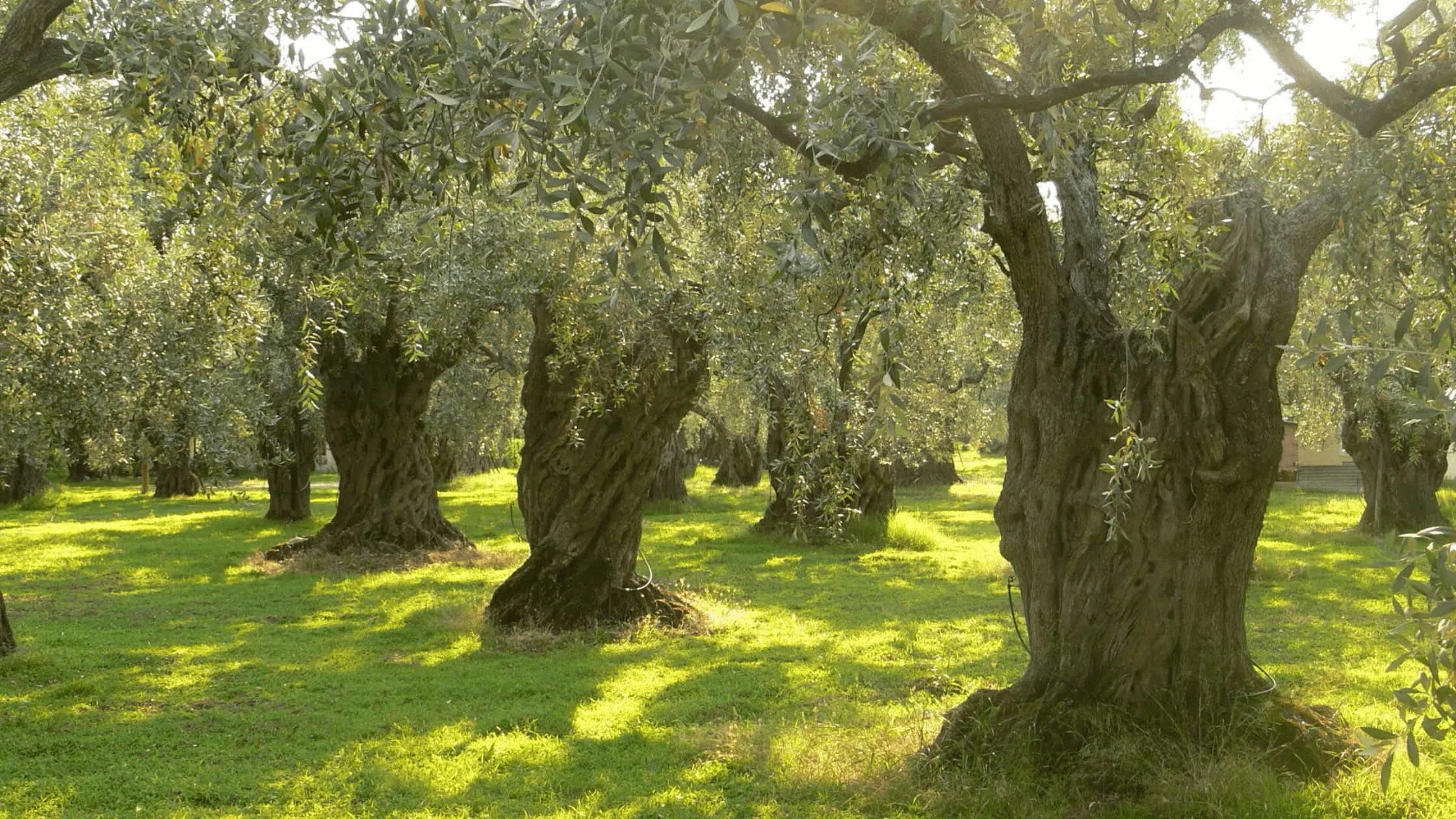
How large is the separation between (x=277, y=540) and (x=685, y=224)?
19204 mm

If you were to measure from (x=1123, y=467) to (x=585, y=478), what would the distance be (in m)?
8.40

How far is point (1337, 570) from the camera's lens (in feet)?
67.9

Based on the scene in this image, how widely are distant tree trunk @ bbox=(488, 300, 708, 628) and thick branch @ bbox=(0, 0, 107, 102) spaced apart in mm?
6582

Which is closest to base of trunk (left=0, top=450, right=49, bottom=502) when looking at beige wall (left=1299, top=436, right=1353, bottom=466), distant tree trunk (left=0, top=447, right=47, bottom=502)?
distant tree trunk (left=0, top=447, right=47, bottom=502)

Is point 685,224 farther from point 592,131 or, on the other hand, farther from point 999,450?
point 999,450

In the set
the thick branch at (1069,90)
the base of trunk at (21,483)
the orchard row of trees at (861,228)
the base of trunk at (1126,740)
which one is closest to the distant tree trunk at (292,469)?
the base of trunk at (21,483)

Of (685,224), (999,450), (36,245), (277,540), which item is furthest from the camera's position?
(999,450)

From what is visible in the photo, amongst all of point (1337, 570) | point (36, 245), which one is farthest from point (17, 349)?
point (1337, 570)

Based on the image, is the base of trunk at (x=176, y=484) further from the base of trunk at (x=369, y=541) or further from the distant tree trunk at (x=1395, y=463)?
the distant tree trunk at (x=1395, y=463)

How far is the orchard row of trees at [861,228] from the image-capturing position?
14.8 ft

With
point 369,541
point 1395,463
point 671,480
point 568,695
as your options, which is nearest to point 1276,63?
point 568,695

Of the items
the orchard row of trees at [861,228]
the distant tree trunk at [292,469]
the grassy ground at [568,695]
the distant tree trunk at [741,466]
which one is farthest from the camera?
the distant tree trunk at [741,466]

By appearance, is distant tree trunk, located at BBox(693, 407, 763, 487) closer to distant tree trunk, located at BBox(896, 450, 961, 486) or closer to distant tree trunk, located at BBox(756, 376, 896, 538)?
distant tree trunk, located at BBox(896, 450, 961, 486)

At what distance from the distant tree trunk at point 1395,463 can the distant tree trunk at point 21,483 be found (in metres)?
39.9
